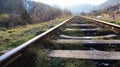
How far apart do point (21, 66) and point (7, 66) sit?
368 millimetres

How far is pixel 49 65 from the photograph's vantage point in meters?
2.54

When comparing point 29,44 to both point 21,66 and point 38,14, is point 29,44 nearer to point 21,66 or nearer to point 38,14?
point 21,66

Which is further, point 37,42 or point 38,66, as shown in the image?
point 37,42

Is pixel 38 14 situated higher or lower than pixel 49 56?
lower

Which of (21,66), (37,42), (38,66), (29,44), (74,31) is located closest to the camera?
(21,66)

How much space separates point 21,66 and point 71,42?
1637 mm

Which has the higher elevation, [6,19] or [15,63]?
[15,63]

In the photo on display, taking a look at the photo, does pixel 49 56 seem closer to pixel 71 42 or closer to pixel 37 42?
pixel 37 42

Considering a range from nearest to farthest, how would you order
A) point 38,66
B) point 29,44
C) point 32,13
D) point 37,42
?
1. point 38,66
2. point 29,44
3. point 37,42
4. point 32,13

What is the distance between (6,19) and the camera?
109ft

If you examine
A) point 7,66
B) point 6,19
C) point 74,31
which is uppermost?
point 7,66

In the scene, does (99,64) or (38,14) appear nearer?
(99,64)

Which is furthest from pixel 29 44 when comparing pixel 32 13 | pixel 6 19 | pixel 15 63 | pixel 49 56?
pixel 6 19

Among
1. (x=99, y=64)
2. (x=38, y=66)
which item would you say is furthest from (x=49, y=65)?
(x=99, y=64)
